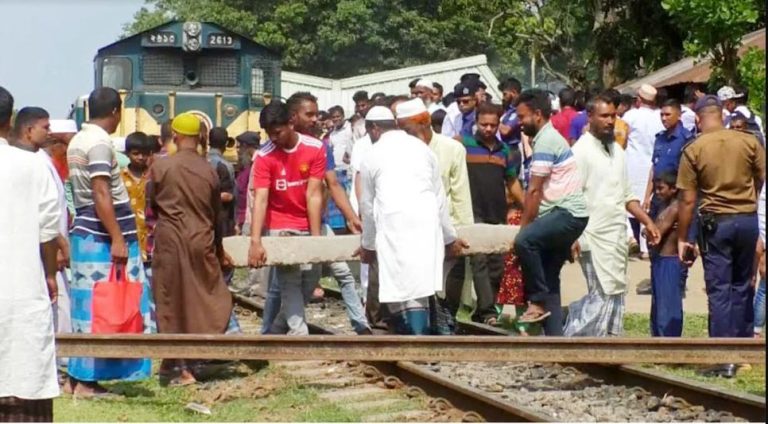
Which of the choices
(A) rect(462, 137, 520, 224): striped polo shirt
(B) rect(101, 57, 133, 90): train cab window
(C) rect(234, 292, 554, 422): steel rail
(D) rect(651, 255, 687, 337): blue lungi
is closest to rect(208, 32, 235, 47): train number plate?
(B) rect(101, 57, 133, 90): train cab window

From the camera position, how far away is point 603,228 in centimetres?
1125

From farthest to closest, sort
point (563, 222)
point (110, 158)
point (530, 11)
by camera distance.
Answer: point (530, 11) < point (563, 222) < point (110, 158)

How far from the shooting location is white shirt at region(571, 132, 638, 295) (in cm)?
1114

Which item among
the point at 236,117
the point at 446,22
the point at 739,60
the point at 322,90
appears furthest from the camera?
the point at 446,22

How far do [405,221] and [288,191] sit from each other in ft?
4.63

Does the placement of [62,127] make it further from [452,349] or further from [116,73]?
[116,73]

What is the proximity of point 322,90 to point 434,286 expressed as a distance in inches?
1045

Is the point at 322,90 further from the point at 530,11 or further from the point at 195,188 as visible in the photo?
the point at 195,188

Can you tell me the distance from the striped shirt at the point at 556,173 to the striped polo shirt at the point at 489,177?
191 cm

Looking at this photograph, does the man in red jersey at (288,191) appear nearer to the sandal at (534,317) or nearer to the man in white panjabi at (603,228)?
the sandal at (534,317)

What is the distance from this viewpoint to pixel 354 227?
12.0 meters

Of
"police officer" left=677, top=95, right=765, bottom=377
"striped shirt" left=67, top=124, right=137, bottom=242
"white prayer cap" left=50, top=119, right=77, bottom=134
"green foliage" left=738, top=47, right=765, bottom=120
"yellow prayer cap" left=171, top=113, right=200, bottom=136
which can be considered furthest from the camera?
"green foliage" left=738, top=47, right=765, bottom=120

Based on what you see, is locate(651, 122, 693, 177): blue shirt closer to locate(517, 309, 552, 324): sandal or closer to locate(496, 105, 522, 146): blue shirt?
locate(496, 105, 522, 146): blue shirt

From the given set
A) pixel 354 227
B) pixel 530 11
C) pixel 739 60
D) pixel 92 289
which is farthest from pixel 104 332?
pixel 530 11
